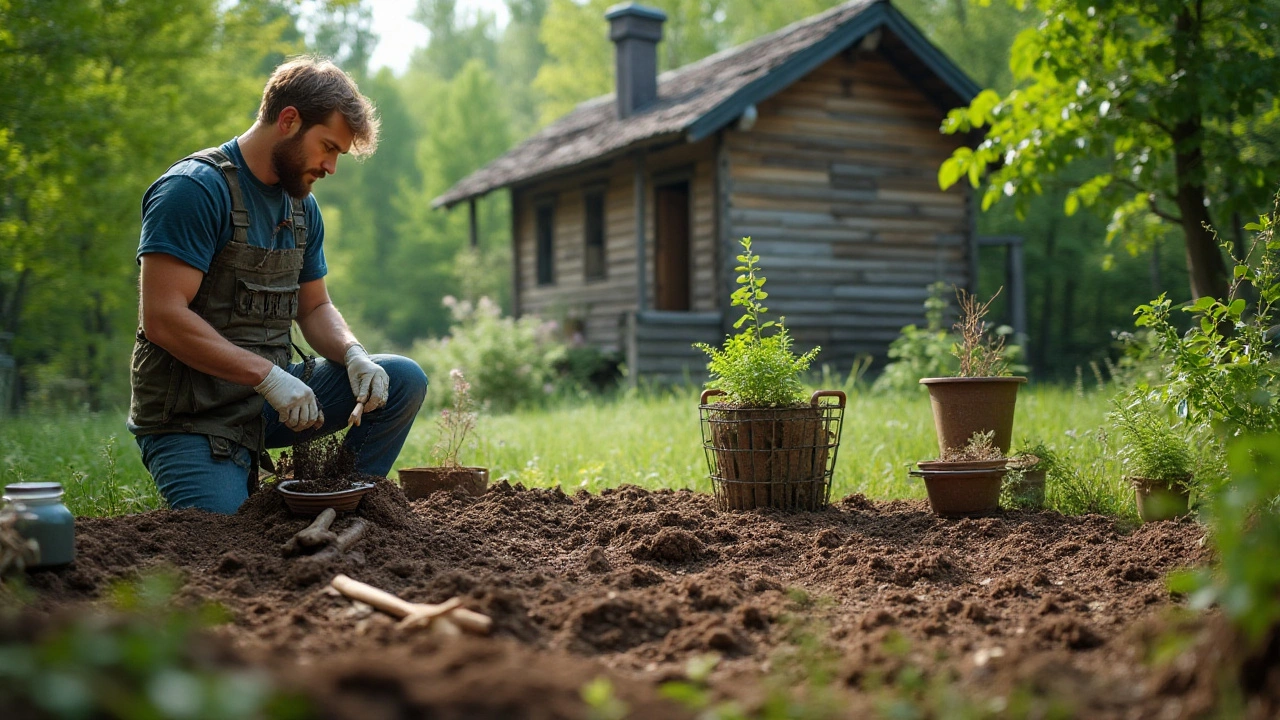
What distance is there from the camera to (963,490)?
3.90 meters

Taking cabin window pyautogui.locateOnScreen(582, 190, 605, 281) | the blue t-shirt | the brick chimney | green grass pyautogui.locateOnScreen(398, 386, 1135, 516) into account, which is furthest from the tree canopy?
cabin window pyautogui.locateOnScreen(582, 190, 605, 281)

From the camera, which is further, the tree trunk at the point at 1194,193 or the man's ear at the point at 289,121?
the tree trunk at the point at 1194,193

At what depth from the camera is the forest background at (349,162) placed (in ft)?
31.8

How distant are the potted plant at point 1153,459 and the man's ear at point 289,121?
3217 mm

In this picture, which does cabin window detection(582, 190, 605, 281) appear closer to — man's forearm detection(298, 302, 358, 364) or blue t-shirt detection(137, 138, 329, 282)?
man's forearm detection(298, 302, 358, 364)

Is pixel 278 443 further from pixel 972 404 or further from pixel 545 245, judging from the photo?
pixel 545 245

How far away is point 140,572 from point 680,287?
40.1ft

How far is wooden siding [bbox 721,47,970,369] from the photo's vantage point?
12.5 meters

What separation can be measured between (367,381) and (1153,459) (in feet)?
9.55

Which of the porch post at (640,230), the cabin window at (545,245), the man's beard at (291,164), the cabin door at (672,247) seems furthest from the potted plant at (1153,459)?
the cabin window at (545,245)

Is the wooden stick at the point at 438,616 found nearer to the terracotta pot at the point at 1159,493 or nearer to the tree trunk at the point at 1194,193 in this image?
the terracotta pot at the point at 1159,493

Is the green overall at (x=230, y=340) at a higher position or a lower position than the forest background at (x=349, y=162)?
lower

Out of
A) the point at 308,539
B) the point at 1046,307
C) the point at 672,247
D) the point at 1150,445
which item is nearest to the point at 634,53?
the point at 672,247

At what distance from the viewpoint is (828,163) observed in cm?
1287
